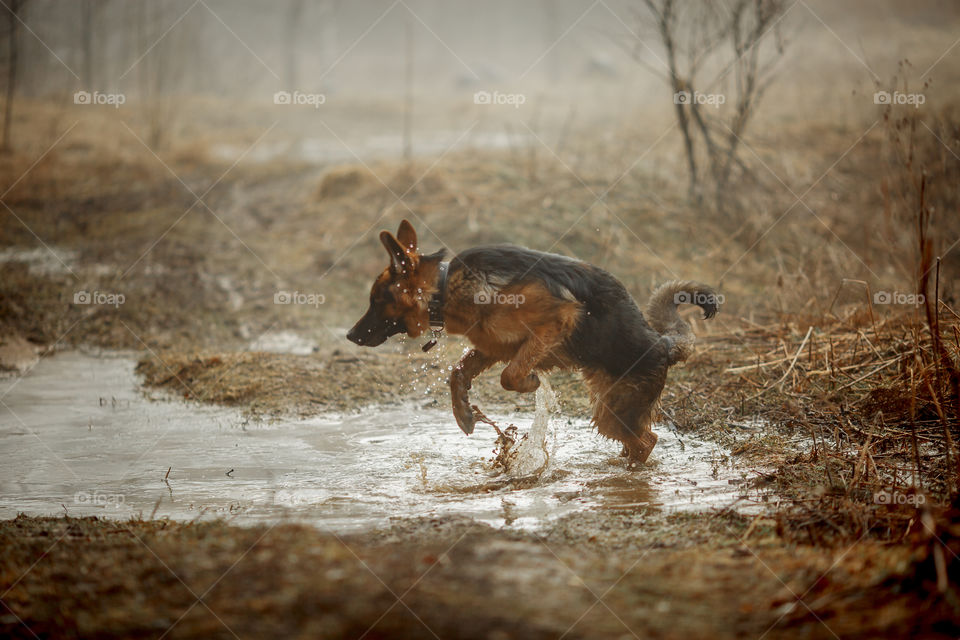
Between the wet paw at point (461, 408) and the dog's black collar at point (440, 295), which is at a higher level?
the dog's black collar at point (440, 295)

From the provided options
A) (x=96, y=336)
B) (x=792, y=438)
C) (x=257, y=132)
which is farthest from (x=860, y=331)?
(x=257, y=132)

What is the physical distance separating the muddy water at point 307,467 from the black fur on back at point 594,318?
0.80 meters

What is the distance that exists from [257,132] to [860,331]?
19.4 m

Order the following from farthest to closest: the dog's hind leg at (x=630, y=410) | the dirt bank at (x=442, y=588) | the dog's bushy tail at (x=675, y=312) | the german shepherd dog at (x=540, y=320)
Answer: the dog's bushy tail at (x=675, y=312) → the dog's hind leg at (x=630, y=410) → the german shepherd dog at (x=540, y=320) → the dirt bank at (x=442, y=588)

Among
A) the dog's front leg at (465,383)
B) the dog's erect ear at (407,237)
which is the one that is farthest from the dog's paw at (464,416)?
the dog's erect ear at (407,237)

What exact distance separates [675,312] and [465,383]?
5.96 feet

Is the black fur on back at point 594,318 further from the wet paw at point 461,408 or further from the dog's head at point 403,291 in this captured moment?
the wet paw at point 461,408

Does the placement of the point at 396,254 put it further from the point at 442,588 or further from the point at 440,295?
the point at 442,588

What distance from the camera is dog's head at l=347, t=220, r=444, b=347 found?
551 centimetres

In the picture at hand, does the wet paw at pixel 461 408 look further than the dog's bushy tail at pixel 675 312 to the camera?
No

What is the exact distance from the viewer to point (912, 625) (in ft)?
7.88

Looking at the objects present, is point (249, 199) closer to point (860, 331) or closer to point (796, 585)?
point (860, 331)

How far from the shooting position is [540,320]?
17.5 ft

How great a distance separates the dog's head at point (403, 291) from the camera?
551cm
